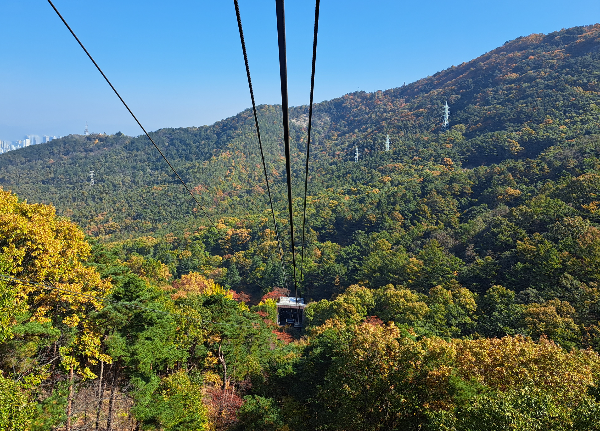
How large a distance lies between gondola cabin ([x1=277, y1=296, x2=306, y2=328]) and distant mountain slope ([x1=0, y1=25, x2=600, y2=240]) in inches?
1977

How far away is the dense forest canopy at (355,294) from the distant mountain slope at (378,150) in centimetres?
110

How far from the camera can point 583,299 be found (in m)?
27.2

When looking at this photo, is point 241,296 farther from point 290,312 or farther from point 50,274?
point 50,274

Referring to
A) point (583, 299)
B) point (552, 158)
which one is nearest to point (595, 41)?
point (552, 158)

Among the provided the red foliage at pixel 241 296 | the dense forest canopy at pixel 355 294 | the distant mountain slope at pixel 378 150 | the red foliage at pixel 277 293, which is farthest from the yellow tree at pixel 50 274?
the distant mountain slope at pixel 378 150

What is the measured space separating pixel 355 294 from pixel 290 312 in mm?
22632

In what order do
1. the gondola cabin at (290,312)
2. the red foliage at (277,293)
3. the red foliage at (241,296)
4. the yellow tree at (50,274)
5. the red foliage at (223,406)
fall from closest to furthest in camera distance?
the yellow tree at (50,274) < the red foliage at (223,406) < the gondola cabin at (290,312) < the red foliage at (277,293) < the red foliage at (241,296)

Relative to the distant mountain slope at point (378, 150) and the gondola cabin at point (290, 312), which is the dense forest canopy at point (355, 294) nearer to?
the distant mountain slope at point (378, 150)

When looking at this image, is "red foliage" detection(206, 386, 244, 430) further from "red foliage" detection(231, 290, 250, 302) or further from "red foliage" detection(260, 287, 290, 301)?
"red foliage" detection(231, 290, 250, 302)

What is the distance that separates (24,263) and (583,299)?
38380mm

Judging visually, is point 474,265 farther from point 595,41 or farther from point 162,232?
point 595,41

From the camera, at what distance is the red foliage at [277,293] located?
60.9 meters

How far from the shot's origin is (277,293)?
6222 centimetres

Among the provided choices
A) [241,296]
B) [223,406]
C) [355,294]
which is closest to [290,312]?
[241,296]
